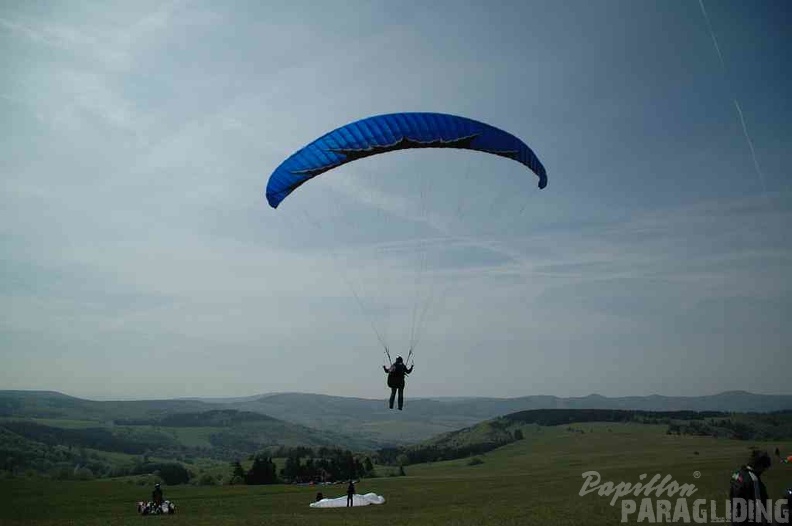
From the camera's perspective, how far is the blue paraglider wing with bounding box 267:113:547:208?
52.1 ft

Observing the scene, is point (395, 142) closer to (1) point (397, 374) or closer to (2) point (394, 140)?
(2) point (394, 140)

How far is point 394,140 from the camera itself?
16.0m

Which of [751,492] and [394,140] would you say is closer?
[751,492]

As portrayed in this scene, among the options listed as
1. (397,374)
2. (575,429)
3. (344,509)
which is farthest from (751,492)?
(575,429)

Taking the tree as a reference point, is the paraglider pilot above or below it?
above

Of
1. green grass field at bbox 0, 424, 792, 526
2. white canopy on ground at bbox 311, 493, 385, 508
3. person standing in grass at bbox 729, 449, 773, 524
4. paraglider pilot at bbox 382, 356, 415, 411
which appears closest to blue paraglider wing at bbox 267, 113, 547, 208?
paraglider pilot at bbox 382, 356, 415, 411

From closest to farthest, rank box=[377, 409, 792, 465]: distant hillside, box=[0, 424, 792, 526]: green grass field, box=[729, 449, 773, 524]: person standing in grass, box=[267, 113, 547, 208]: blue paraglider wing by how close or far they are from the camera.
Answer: box=[729, 449, 773, 524]: person standing in grass
box=[267, 113, 547, 208]: blue paraglider wing
box=[0, 424, 792, 526]: green grass field
box=[377, 409, 792, 465]: distant hillside

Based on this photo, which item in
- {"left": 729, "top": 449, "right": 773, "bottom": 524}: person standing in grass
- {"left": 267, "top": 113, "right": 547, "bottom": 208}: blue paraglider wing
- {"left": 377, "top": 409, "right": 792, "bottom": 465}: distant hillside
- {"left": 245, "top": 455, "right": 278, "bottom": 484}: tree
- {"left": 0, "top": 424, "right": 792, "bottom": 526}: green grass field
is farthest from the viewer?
{"left": 377, "top": 409, "right": 792, "bottom": 465}: distant hillside

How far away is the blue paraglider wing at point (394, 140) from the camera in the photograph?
15.9m

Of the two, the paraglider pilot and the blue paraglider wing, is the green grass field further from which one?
the blue paraglider wing

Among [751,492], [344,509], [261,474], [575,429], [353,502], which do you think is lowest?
[575,429]

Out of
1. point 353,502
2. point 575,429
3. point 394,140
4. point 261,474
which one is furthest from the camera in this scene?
point 575,429

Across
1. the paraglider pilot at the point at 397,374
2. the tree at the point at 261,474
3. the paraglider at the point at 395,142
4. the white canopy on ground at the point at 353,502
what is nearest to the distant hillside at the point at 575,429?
the tree at the point at 261,474

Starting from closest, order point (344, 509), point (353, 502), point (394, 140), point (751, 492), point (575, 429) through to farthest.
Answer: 1. point (751, 492)
2. point (394, 140)
3. point (344, 509)
4. point (353, 502)
5. point (575, 429)
